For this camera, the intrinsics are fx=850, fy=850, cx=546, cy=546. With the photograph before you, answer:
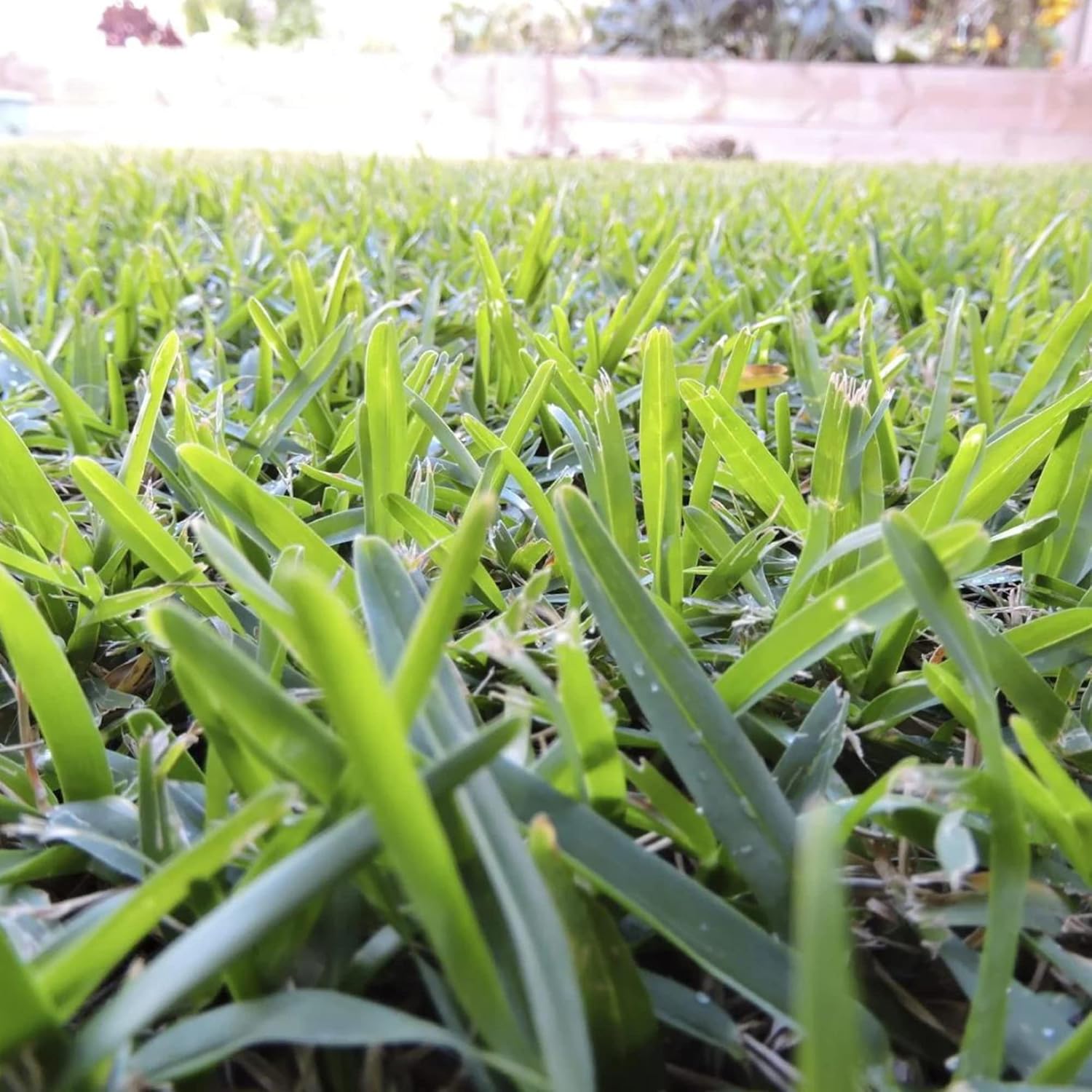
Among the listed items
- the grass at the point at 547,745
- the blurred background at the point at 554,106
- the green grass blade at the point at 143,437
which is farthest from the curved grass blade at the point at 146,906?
the blurred background at the point at 554,106

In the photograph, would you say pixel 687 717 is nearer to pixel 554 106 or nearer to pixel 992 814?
pixel 992 814

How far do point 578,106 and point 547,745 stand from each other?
23.4 ft

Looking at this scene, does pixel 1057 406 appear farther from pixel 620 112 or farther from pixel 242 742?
pixel 620 112

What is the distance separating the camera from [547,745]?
0.31 meters

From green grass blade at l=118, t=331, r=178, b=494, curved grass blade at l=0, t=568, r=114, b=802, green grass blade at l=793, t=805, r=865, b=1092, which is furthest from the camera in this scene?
green grass blade at l=118, t=331, r=178, b=494

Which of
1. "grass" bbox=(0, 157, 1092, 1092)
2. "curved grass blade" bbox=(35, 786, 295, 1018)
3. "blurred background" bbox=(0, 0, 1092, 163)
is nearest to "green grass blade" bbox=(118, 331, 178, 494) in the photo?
"grass" bbox=(0, 157, 1092, 1092)

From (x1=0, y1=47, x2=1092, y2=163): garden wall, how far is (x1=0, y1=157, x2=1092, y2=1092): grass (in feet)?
21.0

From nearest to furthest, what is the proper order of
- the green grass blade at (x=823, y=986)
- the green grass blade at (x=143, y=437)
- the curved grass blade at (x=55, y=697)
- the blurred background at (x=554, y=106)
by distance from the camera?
the green grass blade at (x=823, y=986)
the curved grass blade at (x=55, y=697)
the green grass blade at (x=143, y=437)
the blurred background at (x=554, y=106)

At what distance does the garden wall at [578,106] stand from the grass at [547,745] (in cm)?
639

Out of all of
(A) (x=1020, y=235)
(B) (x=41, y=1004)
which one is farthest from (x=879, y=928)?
(A) (x=1020, y=235)

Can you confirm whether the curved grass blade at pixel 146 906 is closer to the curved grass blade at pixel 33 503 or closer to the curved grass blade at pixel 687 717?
the curved grass blade at pixel 687 717

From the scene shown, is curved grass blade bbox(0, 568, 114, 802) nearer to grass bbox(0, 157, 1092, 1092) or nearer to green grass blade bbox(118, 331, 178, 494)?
grass bbox(0, 157, 1092, 1092)

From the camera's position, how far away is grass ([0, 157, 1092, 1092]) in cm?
18

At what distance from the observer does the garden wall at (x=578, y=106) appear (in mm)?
6352
